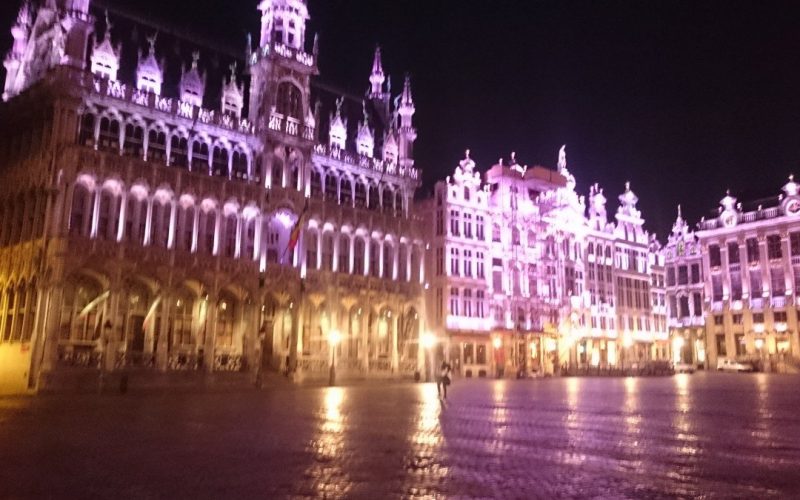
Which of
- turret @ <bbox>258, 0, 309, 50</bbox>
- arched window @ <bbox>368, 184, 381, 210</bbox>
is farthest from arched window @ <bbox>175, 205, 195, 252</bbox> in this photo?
arched window @ <bbox>368, 184, 381, 210</bbox>

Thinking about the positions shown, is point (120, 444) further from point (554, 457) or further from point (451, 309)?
point (451, 309)

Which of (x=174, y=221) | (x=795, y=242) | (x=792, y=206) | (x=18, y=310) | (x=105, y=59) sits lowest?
(x=18, y=310)

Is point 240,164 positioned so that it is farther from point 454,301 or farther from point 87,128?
point 454,301

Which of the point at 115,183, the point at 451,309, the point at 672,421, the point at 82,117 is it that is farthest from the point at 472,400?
the point at 451,309

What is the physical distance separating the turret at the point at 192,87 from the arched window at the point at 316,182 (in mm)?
11385

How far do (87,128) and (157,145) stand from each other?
491cm

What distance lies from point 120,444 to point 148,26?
1863 inches

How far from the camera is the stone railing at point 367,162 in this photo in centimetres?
5828

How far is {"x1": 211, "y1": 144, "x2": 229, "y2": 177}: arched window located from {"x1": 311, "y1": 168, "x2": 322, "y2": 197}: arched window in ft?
27.8

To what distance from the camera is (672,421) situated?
65.8 ft

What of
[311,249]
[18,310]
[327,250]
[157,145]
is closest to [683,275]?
[327,250]

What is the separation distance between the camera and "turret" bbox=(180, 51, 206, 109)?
166 feet

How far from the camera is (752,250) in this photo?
316ft

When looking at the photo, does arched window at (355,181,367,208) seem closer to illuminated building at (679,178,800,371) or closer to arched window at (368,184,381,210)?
arched window at (368,184,381,210)
